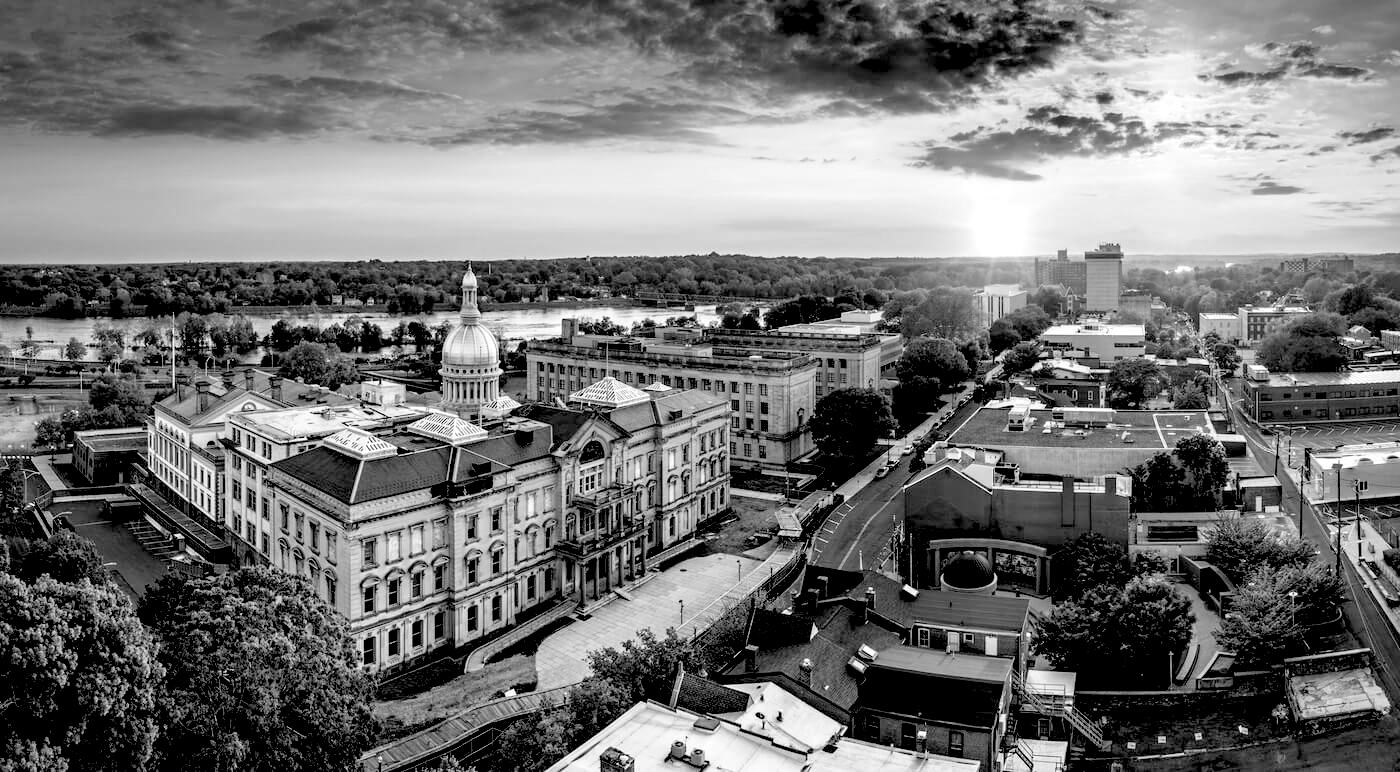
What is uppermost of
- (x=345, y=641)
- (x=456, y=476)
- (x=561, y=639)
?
(x=456, y=476)

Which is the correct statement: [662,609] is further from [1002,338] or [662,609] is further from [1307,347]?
[1002,338]

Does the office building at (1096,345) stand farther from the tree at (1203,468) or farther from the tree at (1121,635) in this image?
the tree at (1121,635)

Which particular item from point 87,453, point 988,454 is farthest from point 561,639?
point 87,453

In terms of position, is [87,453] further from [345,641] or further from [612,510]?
[345,641]

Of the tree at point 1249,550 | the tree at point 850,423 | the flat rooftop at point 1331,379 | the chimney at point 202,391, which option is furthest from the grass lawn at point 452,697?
the flat rooftop at point 1331,379

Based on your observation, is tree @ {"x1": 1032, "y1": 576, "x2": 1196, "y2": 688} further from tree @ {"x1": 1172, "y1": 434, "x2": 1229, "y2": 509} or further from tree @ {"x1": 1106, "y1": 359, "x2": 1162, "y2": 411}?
tree @ {"x1": 1106, "y1": 359, "x2": 1162, "y2": 411}

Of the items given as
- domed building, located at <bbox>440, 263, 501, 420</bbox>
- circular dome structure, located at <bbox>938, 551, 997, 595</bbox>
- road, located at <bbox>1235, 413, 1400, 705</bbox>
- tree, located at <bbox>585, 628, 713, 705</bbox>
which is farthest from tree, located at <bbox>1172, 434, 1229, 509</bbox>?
domed building, located at <bbox>440, 263, 501, 420</bbox>
